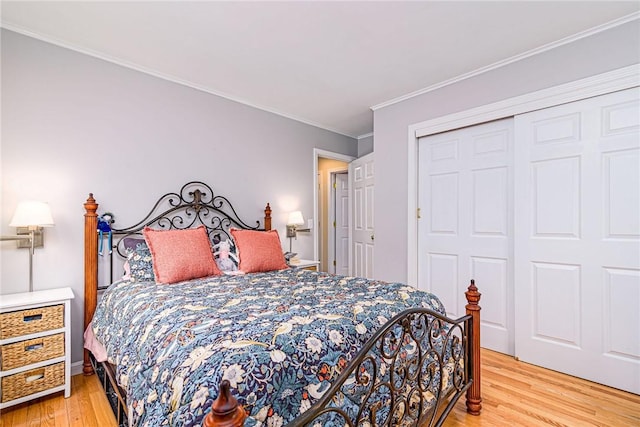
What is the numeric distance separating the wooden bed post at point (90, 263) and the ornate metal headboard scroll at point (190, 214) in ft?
0.64

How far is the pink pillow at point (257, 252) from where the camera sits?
2.65 m

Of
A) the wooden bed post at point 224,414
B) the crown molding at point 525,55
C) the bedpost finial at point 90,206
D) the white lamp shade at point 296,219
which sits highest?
the crown molding at point 525,55

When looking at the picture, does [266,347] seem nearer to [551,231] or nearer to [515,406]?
[515,406]

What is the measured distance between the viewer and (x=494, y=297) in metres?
2.82

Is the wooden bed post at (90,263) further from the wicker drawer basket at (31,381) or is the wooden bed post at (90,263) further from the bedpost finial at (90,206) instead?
the wicker drawer basket at (31,381)

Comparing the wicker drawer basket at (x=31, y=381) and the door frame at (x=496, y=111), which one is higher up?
the door frame at (x=496, y=111)

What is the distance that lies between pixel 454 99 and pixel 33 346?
148 inches

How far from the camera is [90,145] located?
247cm

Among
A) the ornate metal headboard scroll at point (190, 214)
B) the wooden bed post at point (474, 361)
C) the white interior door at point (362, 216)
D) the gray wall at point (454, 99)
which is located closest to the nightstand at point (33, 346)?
the ornate metal headboard scroll at point (190, 214)

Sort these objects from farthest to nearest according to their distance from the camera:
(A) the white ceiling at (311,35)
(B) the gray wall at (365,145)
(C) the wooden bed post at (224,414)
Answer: (B) the gray wall at (365,145) → (A) the white ceiling at (311,35) → (C) the wooden bed post at (224,414)

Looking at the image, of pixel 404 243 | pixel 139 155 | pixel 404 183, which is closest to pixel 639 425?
pixel 404 243

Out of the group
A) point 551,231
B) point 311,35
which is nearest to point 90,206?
point 311,35

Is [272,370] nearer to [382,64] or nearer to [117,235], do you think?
[117,235]

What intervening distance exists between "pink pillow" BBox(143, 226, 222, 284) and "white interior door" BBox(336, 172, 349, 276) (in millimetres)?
2893
